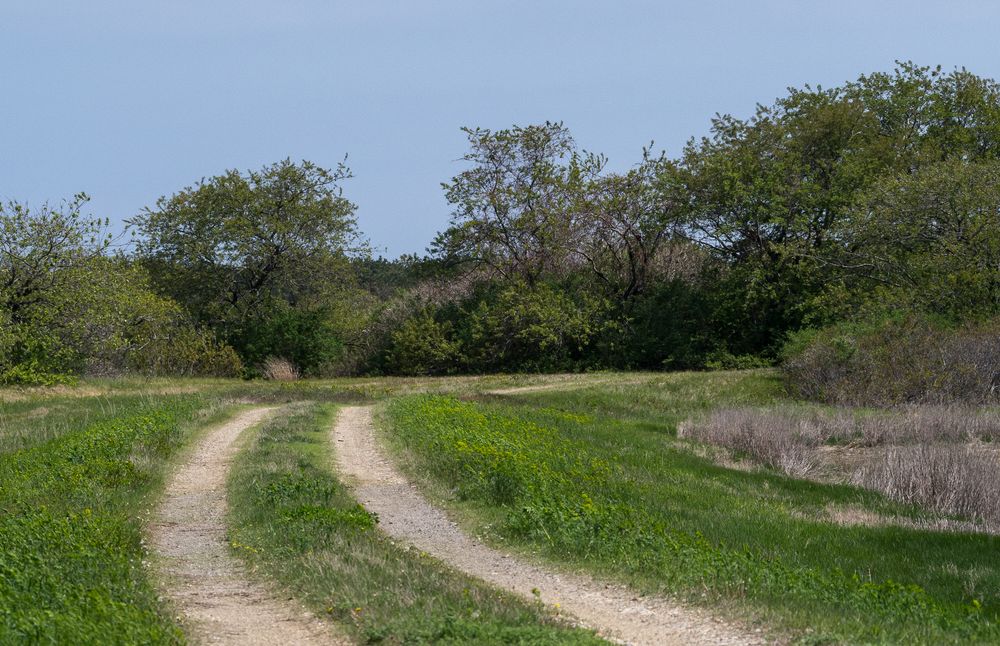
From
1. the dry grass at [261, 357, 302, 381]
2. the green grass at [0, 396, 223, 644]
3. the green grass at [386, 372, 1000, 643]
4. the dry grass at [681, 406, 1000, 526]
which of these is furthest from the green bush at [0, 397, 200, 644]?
the dry grass at [261, 357, 302, 381]

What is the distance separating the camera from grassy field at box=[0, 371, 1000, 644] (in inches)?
297

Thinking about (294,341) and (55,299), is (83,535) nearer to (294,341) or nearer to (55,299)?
(55,299)

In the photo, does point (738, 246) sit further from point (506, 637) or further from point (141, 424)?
point (506, 637)

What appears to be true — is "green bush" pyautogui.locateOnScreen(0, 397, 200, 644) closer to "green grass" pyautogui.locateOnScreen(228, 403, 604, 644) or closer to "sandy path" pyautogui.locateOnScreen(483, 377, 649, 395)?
"green grass" pyautogui.locateOnScreen(228, 403, 604, 644)

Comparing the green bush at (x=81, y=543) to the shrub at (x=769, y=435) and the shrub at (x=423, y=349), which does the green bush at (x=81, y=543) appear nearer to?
the shrub at (x=769, y=435)

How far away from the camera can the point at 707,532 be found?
12188mm

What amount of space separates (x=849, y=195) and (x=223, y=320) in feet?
108

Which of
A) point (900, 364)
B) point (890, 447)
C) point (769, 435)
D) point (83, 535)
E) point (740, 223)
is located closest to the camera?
point (83, 535)

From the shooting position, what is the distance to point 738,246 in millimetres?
47781

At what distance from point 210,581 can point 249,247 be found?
4374 cm

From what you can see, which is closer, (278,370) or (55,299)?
(55,299)

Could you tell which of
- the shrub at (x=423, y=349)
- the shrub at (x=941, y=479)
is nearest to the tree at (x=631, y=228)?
the shrub at (x=423, y=349)

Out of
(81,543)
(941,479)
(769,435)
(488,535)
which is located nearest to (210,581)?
(81,543)

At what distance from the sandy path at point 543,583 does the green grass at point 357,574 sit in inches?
17.5
